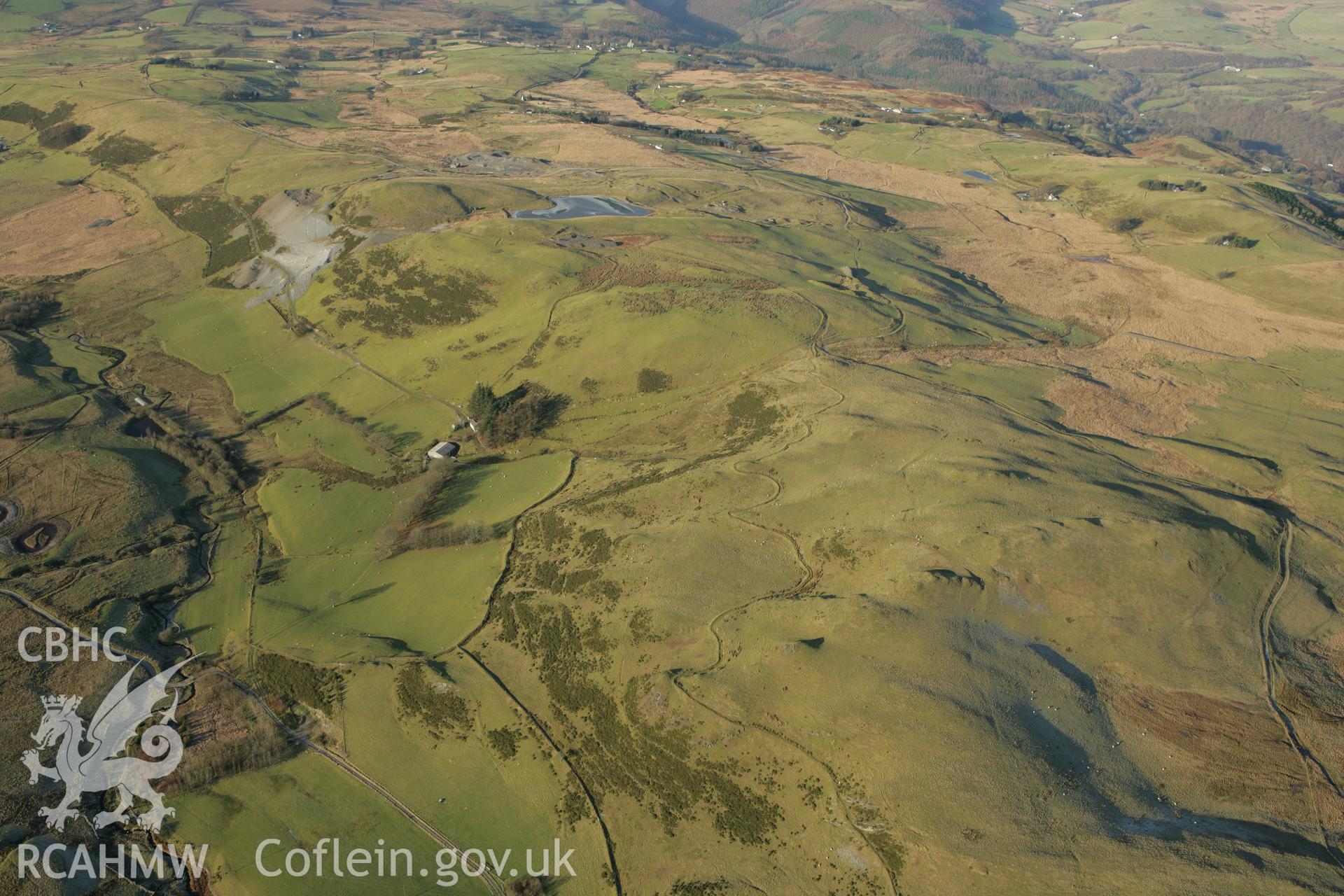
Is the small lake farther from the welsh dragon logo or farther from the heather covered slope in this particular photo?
the welsh dragon logo

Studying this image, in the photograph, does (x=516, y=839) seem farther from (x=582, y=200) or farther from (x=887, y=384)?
(x=582, y=200)

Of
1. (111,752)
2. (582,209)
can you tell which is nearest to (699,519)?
(111,752)

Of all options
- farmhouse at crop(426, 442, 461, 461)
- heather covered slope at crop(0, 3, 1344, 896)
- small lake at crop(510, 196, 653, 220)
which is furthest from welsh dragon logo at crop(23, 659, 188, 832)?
small lake at crop(510, 196, 653, 220)

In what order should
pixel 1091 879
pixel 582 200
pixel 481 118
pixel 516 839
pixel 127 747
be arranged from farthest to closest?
pixel 481 118 < pixel 582 200 < pixel 127 747 < pixel 516 839 < pixel 1091 879

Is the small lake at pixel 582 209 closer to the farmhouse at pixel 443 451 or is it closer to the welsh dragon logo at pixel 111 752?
the farmhouse at pixel 443 451

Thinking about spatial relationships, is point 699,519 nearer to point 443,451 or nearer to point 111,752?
point 443,451

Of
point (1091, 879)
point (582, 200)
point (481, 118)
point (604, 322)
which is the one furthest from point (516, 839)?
point (481, 118)

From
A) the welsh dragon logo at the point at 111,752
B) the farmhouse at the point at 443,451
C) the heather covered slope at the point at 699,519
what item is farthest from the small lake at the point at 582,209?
the welsh dragon logo at the point at 111,752
